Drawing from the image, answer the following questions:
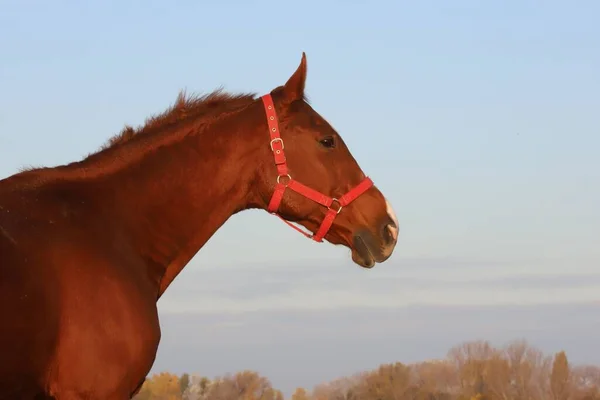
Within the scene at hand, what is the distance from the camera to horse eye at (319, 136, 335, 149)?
8.05m

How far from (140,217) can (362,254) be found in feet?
6.73

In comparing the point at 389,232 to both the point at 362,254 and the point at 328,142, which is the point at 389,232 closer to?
the point at 362,254

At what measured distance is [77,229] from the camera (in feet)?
22.7

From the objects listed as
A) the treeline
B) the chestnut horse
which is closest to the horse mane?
the chestnut horse

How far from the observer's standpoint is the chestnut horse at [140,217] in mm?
6434

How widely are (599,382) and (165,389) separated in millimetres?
20672

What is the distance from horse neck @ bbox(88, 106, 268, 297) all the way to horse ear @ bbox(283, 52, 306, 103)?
0.36 metres

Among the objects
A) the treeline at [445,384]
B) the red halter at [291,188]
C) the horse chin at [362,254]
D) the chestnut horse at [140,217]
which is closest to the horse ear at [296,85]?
the chestnut horse at [140,217]

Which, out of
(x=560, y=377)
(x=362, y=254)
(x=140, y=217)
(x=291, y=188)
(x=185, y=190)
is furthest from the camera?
Answer: (x=560, y=377)

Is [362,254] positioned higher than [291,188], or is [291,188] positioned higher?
[291,188]

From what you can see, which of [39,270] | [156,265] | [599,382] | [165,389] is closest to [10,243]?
[39,270]

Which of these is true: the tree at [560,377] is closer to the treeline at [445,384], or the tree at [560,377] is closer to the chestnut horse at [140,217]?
the treeline at [445,384]

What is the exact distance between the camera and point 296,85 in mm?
8172

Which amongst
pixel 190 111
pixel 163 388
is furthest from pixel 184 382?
pixel 190 111
